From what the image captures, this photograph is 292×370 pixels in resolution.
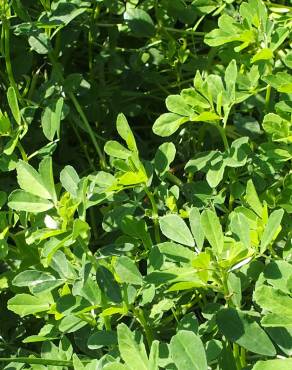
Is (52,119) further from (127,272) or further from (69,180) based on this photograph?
(127,272)

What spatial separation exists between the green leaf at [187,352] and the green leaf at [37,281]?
25cm

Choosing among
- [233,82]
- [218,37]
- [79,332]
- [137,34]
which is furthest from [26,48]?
[79,332]

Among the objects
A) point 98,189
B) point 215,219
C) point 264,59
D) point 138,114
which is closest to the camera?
point 215,219

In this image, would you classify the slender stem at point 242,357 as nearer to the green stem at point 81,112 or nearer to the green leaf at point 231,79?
the green leaf at point 231,79

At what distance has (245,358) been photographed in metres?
1.16

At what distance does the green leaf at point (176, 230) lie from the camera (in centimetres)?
115

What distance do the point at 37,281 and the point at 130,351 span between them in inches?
8.9

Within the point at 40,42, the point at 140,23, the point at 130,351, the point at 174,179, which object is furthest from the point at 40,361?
the point at 140,23

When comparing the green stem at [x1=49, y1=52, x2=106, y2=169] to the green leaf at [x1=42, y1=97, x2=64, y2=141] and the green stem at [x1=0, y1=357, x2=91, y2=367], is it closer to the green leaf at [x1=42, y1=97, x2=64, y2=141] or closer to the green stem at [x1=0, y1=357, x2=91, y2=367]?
the green leaf at [x1=42, y1=97, x2=64, y2=141]

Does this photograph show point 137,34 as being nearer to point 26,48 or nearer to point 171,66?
point 171,66

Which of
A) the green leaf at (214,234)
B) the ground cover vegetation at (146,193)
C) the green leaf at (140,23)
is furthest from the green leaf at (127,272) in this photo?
the green leaf at (140,23)

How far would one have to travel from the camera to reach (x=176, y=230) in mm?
1174

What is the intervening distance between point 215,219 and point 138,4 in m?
0.84

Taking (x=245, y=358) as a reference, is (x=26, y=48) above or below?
above
